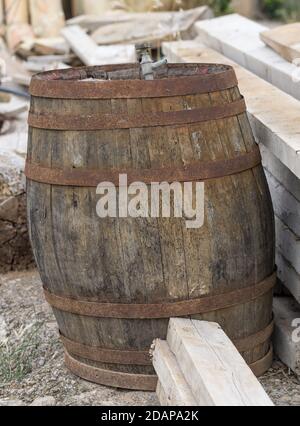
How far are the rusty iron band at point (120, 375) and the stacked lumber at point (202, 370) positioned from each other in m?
0.17

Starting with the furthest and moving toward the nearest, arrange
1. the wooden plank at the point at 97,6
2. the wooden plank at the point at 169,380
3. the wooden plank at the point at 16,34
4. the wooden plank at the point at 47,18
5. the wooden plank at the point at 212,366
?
the wooden plank at the point at 97,6
the wooden plank at the point at 47,18
the wooden plank at the point at 16,34
the wooden plank at the point at 169,380
the wooden plank at the point at 212,366

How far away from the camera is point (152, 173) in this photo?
123 inches

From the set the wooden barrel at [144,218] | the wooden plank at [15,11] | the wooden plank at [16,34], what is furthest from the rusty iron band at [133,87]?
the wooden plank at [15,11]

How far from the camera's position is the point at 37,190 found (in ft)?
11.1

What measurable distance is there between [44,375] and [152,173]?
3.52 ft

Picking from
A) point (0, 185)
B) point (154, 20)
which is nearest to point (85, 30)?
point (154, 20)

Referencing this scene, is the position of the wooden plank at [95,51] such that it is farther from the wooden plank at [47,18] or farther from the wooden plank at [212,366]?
the wooden plank at [212,366]

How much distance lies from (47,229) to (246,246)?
76cm

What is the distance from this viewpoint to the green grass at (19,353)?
3.63 meters

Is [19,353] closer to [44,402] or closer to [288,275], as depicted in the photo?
[44,402]

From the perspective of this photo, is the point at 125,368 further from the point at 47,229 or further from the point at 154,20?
the point at 154,20

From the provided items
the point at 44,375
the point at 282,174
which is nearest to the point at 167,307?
the point at 44,375

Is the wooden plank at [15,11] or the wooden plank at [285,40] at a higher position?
the wooden plank at [285,40]
